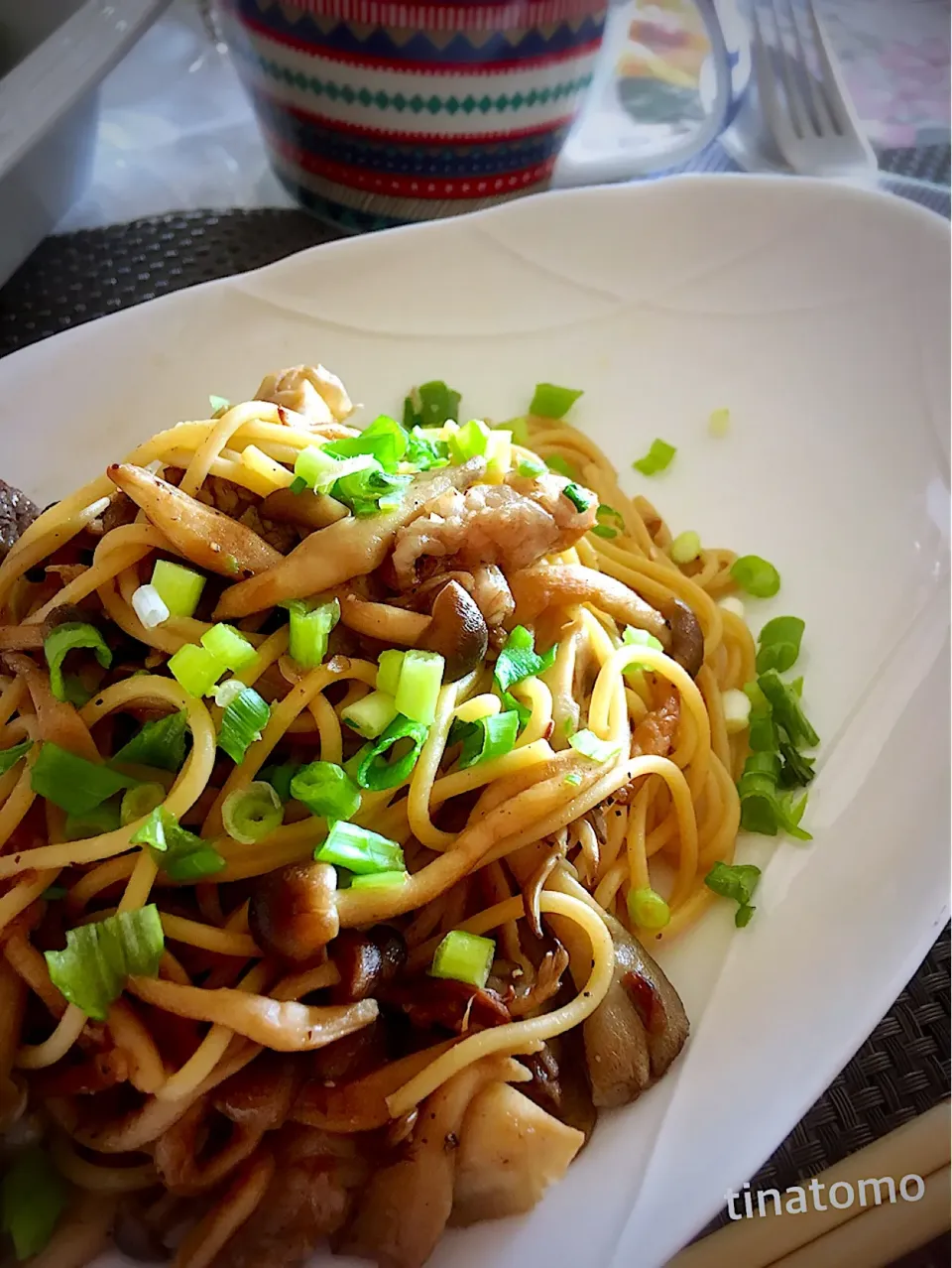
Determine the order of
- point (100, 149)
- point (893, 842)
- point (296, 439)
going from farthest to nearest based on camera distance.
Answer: point (100, 149), point (296, 439), point (893, 842)

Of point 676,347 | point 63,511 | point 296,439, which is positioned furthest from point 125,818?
point 676,347

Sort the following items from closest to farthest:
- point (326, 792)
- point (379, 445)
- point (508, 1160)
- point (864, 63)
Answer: point (508, 1160)
point (326, 792)
point (379, 445)
point (864, 63)

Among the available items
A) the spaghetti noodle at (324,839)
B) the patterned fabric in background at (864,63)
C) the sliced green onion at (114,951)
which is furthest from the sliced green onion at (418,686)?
the patterned fabric in background at (864,63)

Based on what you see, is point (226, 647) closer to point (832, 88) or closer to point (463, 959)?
point (463, 959)

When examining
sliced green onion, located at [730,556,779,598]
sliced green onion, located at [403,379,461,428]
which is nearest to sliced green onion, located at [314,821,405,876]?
sliced green onion, located at [730,556,779,598]

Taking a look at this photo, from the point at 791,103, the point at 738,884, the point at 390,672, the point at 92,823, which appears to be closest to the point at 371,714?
the point at 390,672

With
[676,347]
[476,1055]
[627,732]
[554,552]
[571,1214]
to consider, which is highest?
[676,347]

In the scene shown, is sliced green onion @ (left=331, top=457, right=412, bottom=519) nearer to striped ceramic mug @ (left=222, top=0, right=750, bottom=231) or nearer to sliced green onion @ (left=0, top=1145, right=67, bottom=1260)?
sliced green onion @ (left=0, top=1145, right=67, bottom=1260)

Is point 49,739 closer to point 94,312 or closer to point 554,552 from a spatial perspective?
point 554,552
